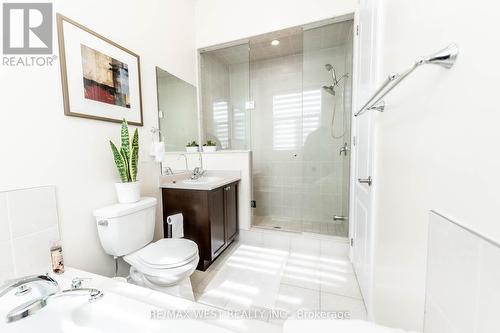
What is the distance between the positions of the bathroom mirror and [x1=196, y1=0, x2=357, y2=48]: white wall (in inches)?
26.6

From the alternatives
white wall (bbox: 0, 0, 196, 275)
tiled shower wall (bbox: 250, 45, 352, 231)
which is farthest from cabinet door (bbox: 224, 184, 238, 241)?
white wall (bbox: 0, 0, 196, 275)

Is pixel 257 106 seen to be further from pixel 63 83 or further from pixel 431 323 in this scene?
pixel 431 323

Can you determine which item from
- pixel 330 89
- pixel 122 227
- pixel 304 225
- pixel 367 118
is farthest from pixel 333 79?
pixel 122 227

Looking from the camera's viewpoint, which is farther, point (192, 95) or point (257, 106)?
point (257, 106)

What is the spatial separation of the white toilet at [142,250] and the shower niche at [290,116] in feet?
4.53

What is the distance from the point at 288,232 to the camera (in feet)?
7.52

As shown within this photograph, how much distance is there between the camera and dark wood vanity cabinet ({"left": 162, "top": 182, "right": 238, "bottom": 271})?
69.0 inches

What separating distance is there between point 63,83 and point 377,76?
1759mm

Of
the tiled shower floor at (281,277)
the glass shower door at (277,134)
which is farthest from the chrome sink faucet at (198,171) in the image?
the tiled shower floor at (281,277)

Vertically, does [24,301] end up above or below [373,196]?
below

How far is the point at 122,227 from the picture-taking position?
4.13ft

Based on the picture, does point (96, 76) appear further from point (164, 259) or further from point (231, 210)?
point (231, 210)

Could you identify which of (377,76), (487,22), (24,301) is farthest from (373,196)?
(24,301)

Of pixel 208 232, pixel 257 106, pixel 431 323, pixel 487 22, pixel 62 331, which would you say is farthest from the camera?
pixel 257 106
